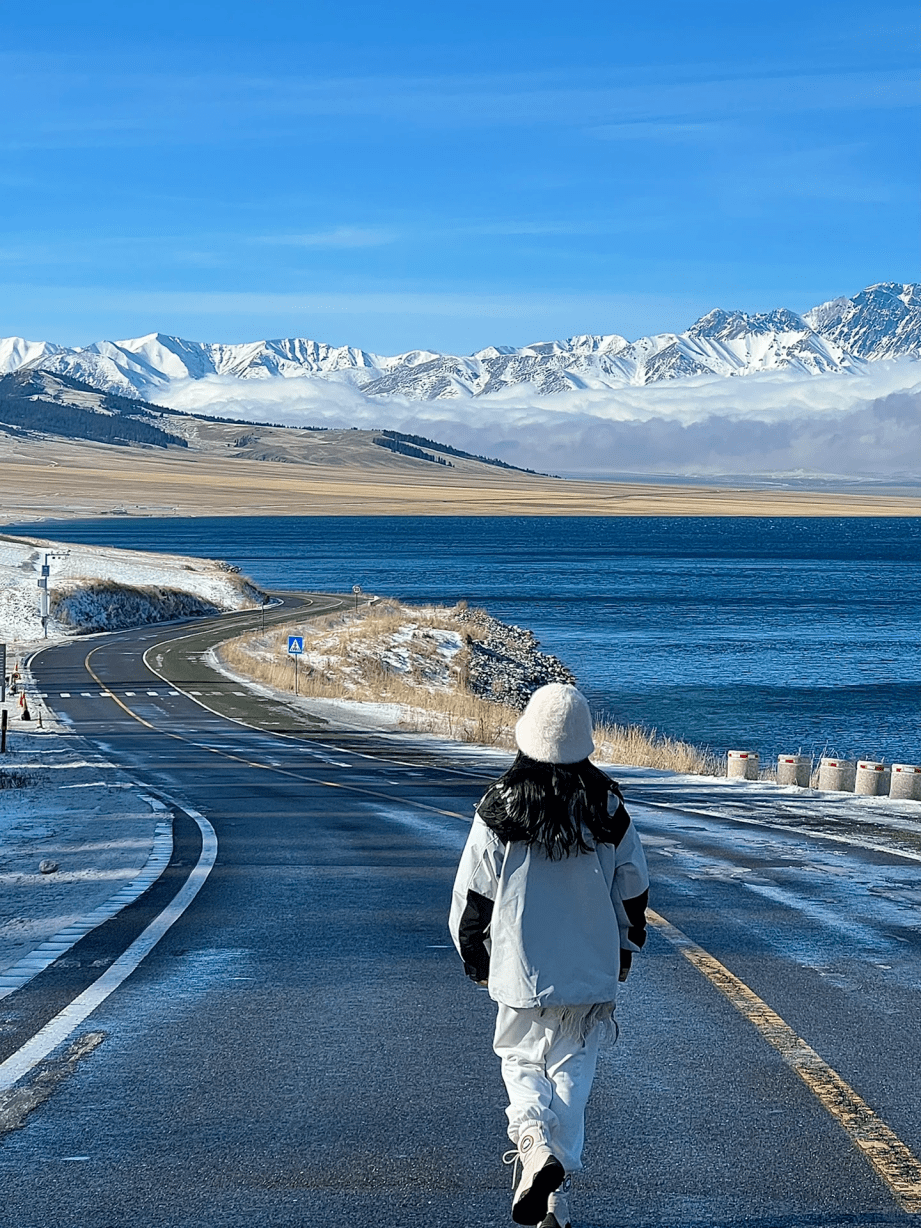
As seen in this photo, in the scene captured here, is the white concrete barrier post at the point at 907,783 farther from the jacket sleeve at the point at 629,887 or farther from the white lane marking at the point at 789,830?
the jacket sleeve at the point at 629,887

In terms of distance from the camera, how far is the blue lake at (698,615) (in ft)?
171

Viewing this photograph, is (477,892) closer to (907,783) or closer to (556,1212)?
(556,1212)

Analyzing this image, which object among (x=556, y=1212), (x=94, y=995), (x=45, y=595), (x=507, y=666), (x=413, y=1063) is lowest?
(x=507, y=666)

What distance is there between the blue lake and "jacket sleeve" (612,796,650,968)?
131 feet

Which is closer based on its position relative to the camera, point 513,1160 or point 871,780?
point 513,1160

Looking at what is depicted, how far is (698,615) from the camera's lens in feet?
311

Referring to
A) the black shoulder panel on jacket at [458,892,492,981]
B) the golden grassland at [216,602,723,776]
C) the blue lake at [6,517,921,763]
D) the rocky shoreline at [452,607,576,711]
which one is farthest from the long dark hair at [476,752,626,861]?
the rocky shoreline at [452,607,576,711]

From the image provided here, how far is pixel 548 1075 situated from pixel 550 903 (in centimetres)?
63

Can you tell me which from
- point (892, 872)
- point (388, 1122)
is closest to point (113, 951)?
point (388, 1122)

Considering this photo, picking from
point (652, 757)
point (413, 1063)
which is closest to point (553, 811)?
point (413, 1063)

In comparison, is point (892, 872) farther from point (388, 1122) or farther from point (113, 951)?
point (388, 1122)

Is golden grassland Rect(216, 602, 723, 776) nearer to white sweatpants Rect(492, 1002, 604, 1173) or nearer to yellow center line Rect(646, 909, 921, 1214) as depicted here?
yellow center line Rect(646, 909, 921, 1214)

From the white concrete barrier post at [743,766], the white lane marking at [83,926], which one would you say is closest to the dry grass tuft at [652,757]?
the white concrete barrier post at [743,766]

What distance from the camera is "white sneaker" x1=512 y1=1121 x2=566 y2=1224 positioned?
15.4 ft
